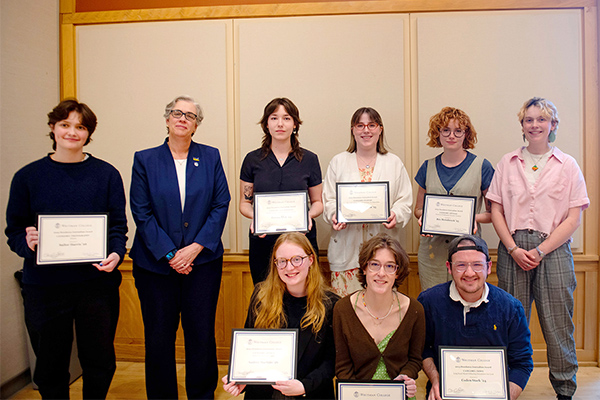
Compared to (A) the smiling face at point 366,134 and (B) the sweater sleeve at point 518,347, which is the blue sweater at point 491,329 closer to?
(B) the sweater sleeve at point 518,347

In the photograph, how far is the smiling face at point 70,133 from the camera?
2338mm

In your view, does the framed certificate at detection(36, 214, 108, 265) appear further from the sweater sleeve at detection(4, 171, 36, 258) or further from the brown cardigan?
the brown cardigan

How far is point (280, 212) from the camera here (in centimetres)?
275

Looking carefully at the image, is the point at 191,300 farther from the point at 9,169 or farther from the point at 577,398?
the point at 577,398

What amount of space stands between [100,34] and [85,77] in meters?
0.41

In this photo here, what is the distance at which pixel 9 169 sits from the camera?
3062 mm

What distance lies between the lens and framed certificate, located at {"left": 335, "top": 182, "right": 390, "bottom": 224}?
111 inches

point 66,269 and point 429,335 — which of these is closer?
point 429,335

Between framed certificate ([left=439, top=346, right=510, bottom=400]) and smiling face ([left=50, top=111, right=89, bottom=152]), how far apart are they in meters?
2.20

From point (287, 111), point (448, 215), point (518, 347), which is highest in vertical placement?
point (287, 111)

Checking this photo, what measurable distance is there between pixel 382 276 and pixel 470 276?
44cm

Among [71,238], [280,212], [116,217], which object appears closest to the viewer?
[71,238]

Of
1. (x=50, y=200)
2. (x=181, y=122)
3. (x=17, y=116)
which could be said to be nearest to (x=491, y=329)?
(x=181, y=122)

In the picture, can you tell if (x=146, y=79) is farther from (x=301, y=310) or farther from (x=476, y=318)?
(x=476, y=318)
